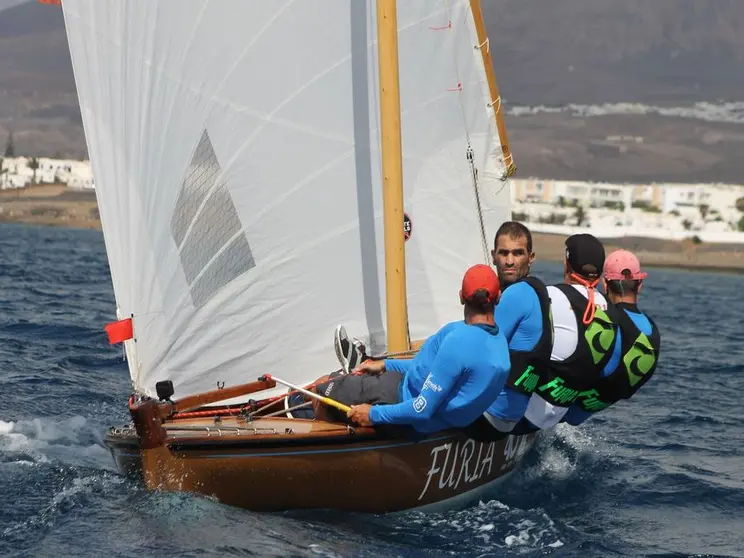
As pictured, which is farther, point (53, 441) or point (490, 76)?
point (490, 76)

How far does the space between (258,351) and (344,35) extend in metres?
2.17

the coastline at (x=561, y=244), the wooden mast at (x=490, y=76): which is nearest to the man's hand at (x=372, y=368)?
the wooden mast at (x=490, y=76)

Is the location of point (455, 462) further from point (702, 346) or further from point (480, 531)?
point (702, 346)

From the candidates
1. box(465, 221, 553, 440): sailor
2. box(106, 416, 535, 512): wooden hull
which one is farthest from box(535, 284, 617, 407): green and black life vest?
box(106, 416, 535, 512): wooden hull

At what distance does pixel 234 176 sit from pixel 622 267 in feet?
8.08

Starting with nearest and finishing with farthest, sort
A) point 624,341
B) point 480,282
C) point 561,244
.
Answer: point 480,282 → point 624,341 → point 561,244

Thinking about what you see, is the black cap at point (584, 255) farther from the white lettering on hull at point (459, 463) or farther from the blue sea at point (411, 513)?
the blue sea at point (411, 513)

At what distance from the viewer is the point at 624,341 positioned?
22.9 feet

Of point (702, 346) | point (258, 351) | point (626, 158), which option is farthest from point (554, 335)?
point (626, 158)

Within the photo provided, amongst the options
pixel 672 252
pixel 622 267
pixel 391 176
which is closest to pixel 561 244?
pixel 672 252

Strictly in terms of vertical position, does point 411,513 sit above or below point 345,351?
below

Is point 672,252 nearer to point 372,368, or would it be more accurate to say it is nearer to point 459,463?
point 459,463

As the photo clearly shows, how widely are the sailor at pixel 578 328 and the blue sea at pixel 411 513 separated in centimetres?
91

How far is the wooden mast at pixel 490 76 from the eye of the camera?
9555mm
